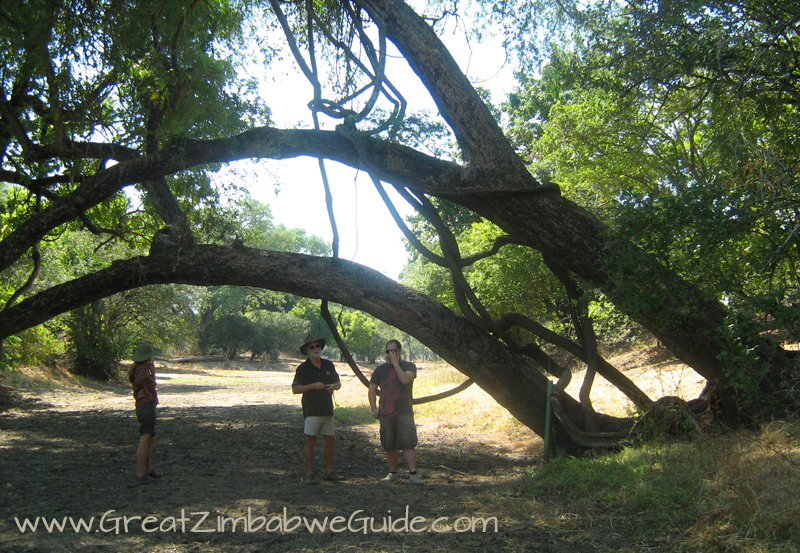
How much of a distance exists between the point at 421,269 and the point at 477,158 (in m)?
13.8

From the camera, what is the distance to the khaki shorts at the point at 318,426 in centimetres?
659

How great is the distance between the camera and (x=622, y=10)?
9047mm

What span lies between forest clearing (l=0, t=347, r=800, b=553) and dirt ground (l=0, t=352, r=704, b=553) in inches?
0.9

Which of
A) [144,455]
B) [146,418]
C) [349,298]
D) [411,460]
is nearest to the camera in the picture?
[144,455]

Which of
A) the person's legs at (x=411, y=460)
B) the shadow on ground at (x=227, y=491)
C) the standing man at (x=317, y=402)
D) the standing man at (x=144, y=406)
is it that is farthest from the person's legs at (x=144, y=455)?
the person's legs at (x=411, y=460)

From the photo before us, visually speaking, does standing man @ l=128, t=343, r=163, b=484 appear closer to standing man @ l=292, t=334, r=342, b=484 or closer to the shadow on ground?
the shadow on ground

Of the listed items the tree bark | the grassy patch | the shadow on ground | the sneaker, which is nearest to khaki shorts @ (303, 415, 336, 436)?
the sneaker

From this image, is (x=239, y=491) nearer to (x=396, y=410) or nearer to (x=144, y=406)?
(x=144, y=406)

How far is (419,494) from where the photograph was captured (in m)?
5.79

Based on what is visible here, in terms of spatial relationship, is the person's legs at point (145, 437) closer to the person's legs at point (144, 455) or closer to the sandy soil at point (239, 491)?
the person's legs at point (144, 455)

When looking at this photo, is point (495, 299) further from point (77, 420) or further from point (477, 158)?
point (77, 420)

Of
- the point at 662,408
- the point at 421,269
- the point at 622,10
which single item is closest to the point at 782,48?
the point at 622,10

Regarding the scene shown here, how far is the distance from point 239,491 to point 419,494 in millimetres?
1823

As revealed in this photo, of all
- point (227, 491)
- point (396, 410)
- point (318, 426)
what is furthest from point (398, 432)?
point (227, 491)
